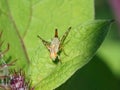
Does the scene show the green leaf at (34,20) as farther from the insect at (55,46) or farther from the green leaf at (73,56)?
the green leaf at (73,56)

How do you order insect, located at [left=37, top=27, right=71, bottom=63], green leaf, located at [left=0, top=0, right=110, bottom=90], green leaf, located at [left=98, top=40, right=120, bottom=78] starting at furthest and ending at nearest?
green leaf, located at [left=98, top=40, right=120, bottom=78] < green leaf, located at [left=0, top=0, right=110, bottom=90] < insect, located at [left=37, top=27, right=71, bottom=63]

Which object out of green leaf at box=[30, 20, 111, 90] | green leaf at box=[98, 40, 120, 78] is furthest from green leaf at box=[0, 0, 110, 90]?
green leaf at box=[98, 40, 120, 78]

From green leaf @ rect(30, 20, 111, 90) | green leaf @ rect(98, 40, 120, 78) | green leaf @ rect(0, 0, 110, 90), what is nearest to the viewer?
green leaf @ rect(30, 20, 111, 90)

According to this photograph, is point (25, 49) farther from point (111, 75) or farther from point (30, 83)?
point (111, 75)

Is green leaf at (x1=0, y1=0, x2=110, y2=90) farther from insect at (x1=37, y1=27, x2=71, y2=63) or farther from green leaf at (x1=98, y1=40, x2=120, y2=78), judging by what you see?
green leaf at (x1=98, y1=40, x2=120, y2=78)

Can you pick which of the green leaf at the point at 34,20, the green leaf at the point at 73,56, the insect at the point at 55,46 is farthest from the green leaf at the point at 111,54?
the green leaf at the point at 73,56

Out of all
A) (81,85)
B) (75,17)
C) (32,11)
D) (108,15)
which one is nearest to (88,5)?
(75,17)

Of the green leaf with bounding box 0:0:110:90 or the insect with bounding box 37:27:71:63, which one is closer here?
the insect with bounding box 37:27:71:63

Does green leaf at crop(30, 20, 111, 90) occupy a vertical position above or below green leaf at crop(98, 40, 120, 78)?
above
